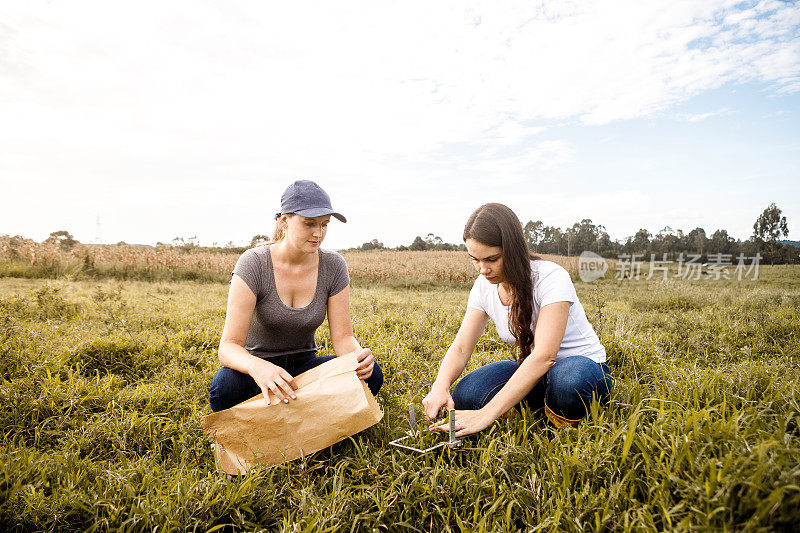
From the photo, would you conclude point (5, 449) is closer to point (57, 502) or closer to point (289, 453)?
point (57, 502)

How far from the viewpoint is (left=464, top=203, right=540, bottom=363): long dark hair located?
233 cm

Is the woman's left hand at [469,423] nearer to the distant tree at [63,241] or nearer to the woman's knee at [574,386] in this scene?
the woman's knee at [574,386]

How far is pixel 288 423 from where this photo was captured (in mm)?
2158

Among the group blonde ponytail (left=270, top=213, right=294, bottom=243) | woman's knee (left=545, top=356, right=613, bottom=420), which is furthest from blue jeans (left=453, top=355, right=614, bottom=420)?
blonde ponytail (left=270, top=213, right=294, bottom=243)

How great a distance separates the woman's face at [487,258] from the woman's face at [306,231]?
2.85 feet

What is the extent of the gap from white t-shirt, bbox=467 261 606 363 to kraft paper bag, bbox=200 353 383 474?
924 millimetres

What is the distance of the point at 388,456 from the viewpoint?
223 centimetres

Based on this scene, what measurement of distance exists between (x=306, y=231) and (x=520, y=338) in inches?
55.0

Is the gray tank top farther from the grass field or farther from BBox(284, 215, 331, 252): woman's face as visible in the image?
the grass field

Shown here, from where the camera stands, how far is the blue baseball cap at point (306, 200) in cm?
244

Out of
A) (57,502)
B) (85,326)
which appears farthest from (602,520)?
(85,326)

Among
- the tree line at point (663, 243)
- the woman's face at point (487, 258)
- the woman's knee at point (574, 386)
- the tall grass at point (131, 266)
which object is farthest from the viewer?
the tree line at point (663, 243)

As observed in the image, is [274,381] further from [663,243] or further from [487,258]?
[663,243]

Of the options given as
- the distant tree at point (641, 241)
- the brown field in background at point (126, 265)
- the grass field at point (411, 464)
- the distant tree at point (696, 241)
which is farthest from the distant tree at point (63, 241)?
the distant tree at point (696, 241)
